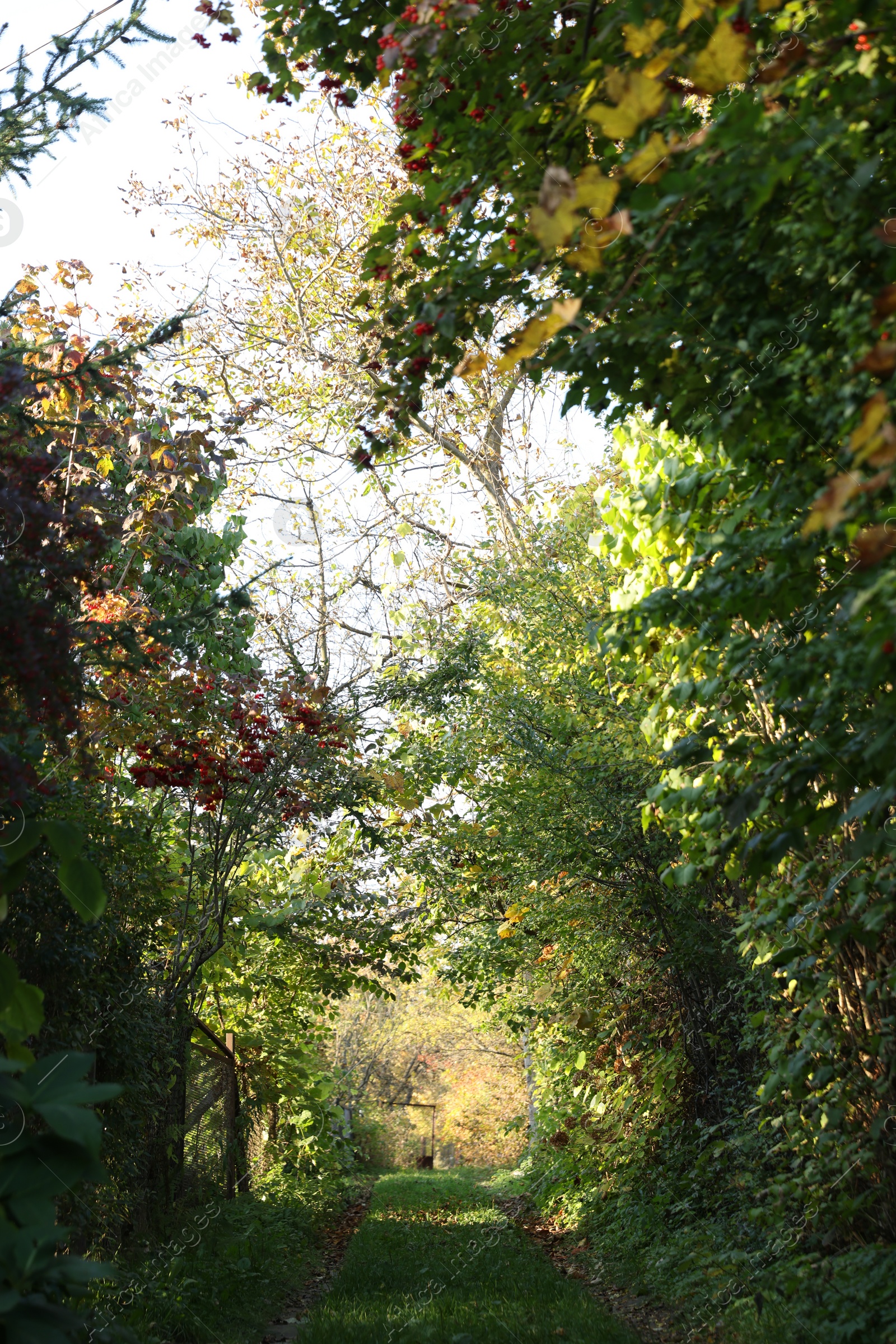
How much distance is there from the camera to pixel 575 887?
Result: 27.0ft

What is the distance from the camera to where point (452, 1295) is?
5.88m

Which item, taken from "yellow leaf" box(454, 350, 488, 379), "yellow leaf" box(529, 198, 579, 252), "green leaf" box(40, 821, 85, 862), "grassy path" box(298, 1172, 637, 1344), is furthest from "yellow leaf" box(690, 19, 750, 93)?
Result: "grassy path" box(298, 1172, 637, 1344)

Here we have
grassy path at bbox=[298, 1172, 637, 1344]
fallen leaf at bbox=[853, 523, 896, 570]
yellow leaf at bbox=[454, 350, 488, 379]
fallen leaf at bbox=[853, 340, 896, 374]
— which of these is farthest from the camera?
grassy path at bbox=[298, 1172, 637, 1344]

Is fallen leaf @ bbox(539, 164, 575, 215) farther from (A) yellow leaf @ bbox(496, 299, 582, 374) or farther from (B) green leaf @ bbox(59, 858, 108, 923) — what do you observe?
(B) green leaf @ bbox(59, 858, 108, 923)

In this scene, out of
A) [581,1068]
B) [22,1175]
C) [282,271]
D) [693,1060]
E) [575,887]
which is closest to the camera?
[22,1175]

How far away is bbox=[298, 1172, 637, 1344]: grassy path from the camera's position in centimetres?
480

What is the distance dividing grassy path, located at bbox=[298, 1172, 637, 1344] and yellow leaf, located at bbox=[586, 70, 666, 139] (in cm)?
480

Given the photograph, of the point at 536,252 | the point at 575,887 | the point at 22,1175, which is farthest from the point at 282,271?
the point at 22,1175

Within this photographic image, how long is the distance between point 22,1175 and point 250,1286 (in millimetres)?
5943

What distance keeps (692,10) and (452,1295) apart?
6.46 metres

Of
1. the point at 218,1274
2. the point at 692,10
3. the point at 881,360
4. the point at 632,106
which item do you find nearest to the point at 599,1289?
the point at 218,1274

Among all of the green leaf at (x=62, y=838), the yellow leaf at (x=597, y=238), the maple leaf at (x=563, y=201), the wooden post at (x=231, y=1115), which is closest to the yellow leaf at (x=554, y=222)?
the maple leaf at (x=563, y=201)

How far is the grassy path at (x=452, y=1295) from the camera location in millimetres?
4805

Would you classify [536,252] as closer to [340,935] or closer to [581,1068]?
[340,935]
